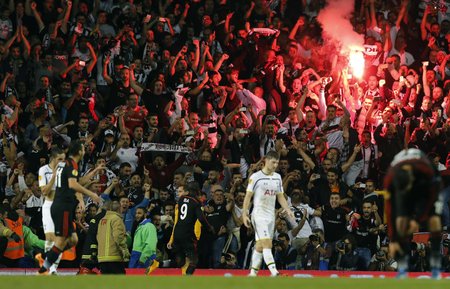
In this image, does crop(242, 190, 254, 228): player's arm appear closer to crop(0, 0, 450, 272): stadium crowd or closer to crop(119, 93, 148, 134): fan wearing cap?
crop(0, 0, 450, 272): stadium crowd

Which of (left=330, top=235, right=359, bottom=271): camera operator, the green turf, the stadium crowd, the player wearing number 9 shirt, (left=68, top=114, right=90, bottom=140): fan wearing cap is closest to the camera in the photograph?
the green turf

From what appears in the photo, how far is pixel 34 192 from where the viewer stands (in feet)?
85.6

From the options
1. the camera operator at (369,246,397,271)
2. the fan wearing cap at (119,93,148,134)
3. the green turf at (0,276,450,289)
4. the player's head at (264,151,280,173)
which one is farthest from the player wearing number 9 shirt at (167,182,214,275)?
the green turf at (0,276,450,289)

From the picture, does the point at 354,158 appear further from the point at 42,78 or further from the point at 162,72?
the point at 42,78

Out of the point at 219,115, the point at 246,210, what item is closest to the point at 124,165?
the point at 219,115

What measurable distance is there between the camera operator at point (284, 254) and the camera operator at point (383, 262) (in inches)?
65.6

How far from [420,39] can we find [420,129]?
12.1 ft

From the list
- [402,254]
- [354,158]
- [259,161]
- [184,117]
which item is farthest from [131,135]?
[402,254]

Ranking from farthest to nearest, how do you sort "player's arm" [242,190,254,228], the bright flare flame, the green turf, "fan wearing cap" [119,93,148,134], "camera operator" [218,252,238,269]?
the bright flare flame
"fan wearing cap" [119,93,148,134]
"camera operator" [218,252,238,269]
"player's arm" [242,190,254,228]
the green turf

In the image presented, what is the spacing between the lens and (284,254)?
81.6ft

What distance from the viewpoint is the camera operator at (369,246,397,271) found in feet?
81.1

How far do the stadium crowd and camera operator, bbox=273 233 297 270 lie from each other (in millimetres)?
25

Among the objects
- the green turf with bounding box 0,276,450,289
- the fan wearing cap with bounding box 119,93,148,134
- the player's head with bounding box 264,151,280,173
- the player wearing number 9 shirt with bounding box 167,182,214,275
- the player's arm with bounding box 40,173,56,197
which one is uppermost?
the fan wearing cap with bounding box 119,93,148,134

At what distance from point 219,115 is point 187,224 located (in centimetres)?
569
